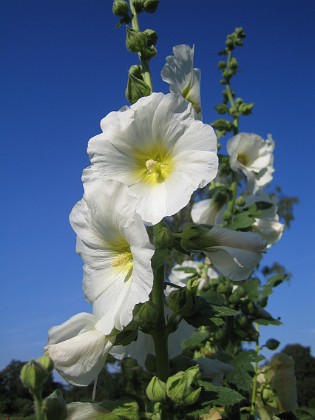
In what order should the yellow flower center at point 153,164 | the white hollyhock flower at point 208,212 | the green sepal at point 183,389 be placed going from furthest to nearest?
the white hollyhock flower at point 208,212 < the yellow flower center at point 153,164 < the green sepal at point 183,389

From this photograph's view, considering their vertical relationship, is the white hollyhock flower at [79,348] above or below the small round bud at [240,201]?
below

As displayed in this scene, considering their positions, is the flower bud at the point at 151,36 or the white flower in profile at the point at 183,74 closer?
the white flower in profile at the point at 183,74

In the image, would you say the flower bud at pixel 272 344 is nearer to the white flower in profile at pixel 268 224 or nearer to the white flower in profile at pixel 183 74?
the white flower in profile at pixel 268 224

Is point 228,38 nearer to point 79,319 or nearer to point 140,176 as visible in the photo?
point 140,176

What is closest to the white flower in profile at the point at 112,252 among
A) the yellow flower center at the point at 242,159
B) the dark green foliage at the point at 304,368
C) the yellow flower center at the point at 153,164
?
the yellow flower center at the point at 153,164

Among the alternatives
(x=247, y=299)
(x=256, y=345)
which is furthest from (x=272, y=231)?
(x=256, y=345)

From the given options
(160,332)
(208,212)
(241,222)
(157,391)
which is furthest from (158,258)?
(208,212)
